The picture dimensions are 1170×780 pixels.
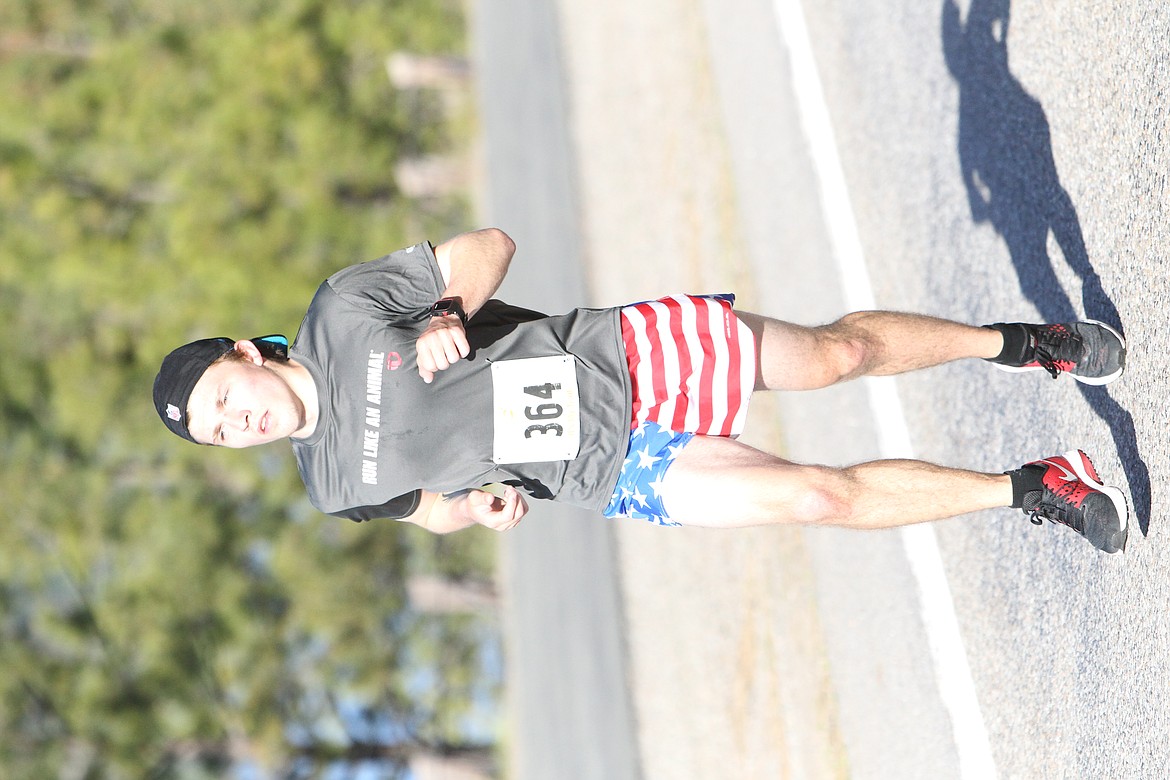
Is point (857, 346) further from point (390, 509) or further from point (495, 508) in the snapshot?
point (390, 509)

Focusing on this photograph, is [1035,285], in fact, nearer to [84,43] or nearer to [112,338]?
[112,338]

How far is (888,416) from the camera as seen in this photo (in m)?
5.27

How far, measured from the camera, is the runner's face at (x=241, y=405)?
3738 millimetres

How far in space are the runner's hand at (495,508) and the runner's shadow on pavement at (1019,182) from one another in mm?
2040

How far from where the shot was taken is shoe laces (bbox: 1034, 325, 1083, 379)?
3730 millimetres

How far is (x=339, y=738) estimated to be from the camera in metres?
12.5

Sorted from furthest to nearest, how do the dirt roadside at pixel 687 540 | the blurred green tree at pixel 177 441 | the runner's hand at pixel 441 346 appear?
the blurred green tree at pixel 177 441 → the dirt roadside at pixel 687 540 → the runner's hand at pixel 441 346

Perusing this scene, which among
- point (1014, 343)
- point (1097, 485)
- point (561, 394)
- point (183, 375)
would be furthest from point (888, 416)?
point (183, 375)

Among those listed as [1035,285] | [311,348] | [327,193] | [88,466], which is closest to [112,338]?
[88,466]

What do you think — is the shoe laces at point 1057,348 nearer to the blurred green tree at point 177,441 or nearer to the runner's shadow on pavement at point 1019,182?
the runner's shadow on pavement at point 1019,182

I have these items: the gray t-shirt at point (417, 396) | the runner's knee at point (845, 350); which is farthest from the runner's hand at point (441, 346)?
the runner's knee at point (845, 350)

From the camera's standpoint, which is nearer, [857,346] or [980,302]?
[857,346]

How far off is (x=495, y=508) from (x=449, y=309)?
2.30 ft

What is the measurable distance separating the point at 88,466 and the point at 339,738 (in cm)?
415
